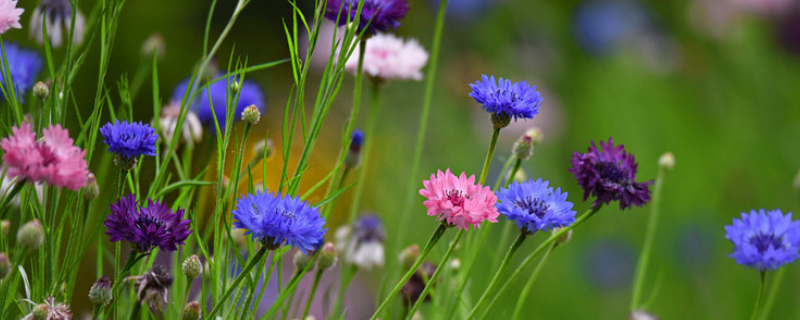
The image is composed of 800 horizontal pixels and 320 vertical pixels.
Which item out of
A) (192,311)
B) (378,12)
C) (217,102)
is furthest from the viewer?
(217,102)

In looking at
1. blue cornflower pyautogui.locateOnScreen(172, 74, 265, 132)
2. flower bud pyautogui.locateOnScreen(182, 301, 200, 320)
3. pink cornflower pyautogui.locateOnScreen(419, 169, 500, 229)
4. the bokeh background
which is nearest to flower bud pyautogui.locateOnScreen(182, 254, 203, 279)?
flower bud pyautogui.locateOnScreen(182, 301, 200, 320)

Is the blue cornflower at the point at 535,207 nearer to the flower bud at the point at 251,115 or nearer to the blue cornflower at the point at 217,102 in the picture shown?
the flower bud at the point at 251,115

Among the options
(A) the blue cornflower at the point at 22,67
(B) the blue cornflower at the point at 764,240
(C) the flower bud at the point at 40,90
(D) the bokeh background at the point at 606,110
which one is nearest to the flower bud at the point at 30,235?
(C) the flower bud at the point at 40,90

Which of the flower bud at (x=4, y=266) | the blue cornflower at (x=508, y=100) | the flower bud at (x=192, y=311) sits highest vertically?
the blue cornflower at (x=508, y=100)

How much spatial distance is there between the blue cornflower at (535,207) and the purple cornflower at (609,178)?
0.02 m

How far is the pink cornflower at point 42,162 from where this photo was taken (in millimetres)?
309

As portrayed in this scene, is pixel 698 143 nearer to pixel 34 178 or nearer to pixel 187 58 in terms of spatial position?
pixel 187 58

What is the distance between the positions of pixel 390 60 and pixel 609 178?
0.28 m

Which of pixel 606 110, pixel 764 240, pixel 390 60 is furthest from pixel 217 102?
pixel 606 110

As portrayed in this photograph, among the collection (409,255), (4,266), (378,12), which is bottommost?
(4,266)

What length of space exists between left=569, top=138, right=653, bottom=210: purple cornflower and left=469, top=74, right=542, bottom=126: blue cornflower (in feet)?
0.12

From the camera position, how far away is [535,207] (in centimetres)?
42

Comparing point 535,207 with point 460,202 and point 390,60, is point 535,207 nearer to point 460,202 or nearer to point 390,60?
point 460,202

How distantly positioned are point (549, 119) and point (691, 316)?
0.62m
